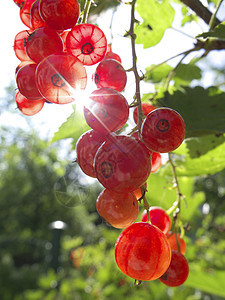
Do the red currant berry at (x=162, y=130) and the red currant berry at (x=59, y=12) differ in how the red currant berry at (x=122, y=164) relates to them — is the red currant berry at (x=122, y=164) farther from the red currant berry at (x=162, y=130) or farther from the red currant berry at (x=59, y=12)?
the red currant berry at (x=59, y=12)

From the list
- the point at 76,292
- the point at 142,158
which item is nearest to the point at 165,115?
the point at 142,158

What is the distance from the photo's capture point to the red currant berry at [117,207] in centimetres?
37

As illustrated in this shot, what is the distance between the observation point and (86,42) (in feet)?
1.42

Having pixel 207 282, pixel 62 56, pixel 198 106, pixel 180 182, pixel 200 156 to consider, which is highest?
pixel 62 56

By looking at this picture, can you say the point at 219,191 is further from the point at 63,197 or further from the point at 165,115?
the point at 165,115

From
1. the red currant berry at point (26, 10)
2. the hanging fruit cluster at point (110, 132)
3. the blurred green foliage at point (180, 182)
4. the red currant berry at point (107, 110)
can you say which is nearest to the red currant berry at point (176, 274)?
the hanging fruit cluster at point (110, 132)

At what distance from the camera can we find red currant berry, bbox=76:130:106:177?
387mm

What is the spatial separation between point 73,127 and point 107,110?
0.31m

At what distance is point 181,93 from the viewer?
0.62m

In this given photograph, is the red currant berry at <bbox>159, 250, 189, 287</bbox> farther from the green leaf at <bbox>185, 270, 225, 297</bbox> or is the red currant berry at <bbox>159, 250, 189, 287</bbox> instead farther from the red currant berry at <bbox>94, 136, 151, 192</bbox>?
the green leaf at <bbox>185, 270, 225, 297</bbox>

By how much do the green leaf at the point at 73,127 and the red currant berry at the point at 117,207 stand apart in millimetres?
257

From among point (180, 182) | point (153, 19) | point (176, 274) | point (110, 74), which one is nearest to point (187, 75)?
point (153, 19)

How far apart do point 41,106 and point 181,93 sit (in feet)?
1.01

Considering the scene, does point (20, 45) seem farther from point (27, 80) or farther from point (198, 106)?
point (198, 106)
